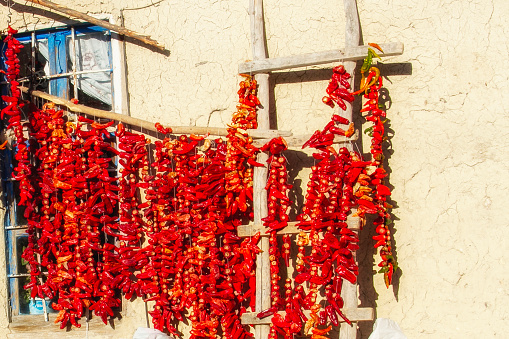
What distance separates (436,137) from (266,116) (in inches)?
48.0

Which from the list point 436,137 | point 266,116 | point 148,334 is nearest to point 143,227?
point 148,334

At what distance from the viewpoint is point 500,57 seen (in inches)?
127

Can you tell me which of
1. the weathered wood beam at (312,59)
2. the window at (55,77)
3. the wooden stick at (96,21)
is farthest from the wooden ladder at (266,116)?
the window at (55,77)

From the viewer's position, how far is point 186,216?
11.7 ft

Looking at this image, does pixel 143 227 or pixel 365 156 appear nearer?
pixel 365 156

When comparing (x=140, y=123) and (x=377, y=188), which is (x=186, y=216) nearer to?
(x=140, y=123)

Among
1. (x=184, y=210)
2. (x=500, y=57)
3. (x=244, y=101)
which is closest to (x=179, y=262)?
(x=184, y=210)

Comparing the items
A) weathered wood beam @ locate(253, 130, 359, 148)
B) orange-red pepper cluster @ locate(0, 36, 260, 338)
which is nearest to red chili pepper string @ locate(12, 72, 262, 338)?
orange-red pepper cluster @ locate(0, 36, 260, 338)

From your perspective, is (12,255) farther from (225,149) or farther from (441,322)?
(441,322)

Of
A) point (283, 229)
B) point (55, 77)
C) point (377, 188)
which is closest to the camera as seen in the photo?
point (377, 188)

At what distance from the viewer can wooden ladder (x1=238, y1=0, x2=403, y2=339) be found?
10.8 feet

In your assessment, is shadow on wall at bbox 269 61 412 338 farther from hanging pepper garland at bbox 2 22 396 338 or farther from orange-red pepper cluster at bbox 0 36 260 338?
orange-red pepper cluster at bbox 0 36 260 338

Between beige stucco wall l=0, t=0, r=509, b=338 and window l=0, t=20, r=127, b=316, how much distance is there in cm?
125

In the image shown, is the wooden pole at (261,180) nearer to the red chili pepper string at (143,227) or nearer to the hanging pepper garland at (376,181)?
the red chili pepper string at (143,227)
